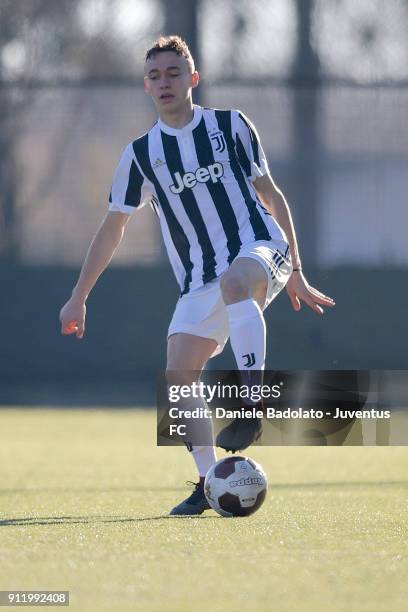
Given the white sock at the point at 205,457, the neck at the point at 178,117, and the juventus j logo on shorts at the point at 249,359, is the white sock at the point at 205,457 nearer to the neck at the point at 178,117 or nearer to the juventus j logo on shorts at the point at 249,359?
the juventus j logo on shorts at the point at 249,359

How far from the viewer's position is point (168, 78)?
5.58m

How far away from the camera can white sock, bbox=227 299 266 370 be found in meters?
5.08

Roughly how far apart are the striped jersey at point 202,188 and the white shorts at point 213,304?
1.9 inches

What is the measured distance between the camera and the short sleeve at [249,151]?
224 inches

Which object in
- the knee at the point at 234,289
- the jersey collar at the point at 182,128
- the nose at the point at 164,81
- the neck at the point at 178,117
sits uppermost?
the nose at the point at 164,81

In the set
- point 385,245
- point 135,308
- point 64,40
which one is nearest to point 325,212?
point 385,245

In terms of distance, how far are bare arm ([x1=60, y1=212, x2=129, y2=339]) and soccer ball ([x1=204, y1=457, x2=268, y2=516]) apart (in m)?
0.83

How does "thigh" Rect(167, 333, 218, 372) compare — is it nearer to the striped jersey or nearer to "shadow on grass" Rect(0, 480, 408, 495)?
the striped jersey

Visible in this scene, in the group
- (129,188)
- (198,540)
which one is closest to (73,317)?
(129,188)

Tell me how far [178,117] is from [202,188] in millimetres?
355

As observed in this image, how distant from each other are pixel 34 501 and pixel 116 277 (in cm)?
900

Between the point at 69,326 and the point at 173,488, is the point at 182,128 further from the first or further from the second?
the point at 173,488

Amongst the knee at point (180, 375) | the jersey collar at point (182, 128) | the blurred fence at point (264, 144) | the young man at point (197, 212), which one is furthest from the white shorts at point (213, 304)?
the blurred fence at point (264, 144)

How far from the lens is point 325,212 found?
48.3 feet
